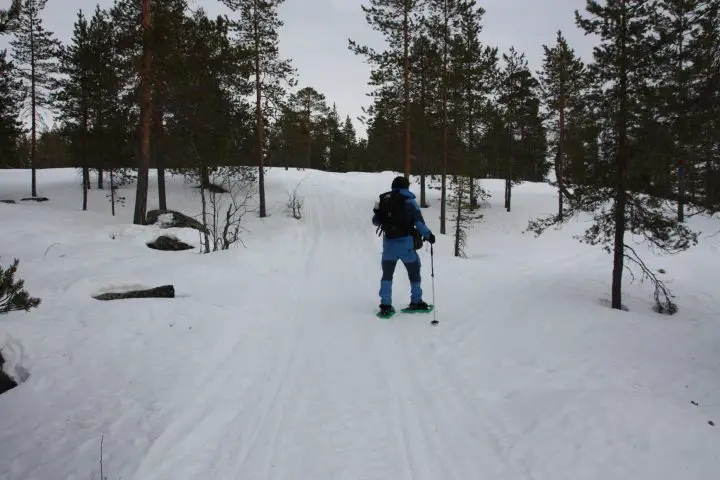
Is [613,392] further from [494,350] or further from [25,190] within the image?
[25,190]

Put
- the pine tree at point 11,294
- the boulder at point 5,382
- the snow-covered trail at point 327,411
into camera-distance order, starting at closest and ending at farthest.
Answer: the snow-covered trail at point 327,411 < the pine tree at point 11,294 < the boulder at point 5,382

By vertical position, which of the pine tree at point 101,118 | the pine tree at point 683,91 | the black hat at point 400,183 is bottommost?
the black hat at point 400,183

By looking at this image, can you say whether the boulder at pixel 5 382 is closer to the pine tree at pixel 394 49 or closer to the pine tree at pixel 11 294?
the pine tree at pixel 11 294

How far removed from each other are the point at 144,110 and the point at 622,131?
48.8 ft

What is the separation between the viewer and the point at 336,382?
4.43 meters

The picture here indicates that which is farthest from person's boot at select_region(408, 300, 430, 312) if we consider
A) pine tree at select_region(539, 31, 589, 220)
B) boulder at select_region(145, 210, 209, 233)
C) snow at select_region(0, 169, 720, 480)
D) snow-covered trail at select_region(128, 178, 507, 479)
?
pine tree at select_region(539, 31, 589, 220)

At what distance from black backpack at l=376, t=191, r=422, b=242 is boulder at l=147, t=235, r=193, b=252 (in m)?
7.41

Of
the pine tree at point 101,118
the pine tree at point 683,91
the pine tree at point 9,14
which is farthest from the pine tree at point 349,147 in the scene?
the pine tree at point 9,14

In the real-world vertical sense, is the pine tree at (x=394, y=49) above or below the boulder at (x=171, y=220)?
above

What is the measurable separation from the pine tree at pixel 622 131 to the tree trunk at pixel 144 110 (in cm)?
1304

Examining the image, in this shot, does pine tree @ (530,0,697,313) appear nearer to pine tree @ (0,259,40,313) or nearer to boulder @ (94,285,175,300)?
boulder @ (94,285,175,300)

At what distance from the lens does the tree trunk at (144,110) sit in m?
13.1

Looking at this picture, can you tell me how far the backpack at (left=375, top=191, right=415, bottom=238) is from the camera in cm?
673

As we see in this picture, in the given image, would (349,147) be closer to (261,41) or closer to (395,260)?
(261,41)
